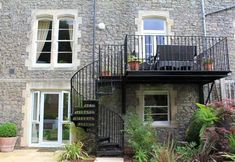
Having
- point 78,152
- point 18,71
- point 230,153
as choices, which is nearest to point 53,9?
point 18,71

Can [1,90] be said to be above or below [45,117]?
above

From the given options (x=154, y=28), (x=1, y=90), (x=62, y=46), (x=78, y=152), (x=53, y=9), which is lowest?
(x=78, y=152)

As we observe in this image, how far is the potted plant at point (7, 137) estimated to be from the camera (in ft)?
27.0

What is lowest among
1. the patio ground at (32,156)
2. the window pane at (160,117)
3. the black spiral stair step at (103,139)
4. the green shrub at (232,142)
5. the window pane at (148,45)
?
the patio ground at (32,156)

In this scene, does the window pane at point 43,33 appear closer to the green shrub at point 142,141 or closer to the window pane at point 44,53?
the window pane at point 44,53

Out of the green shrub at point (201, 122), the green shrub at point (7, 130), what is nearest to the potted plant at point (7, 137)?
the green shrub at point (7, 130)

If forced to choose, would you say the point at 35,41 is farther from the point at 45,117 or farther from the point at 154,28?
the point at 154,28

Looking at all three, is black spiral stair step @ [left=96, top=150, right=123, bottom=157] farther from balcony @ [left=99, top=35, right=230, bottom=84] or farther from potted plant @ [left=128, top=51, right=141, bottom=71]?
potted plant @ [left=128, top=51, right=141, bottom=71]

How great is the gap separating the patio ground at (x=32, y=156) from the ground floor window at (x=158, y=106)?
98.2 inches

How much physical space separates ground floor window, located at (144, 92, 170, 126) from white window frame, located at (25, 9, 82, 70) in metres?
2.74

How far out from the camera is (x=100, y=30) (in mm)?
9367

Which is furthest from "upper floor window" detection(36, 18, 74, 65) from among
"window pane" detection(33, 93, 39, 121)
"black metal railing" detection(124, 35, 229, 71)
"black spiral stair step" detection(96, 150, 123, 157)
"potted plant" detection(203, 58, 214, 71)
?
"potted plant" detection(203, 58, 214, 71)

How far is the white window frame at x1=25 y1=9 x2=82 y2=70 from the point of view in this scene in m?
9.12

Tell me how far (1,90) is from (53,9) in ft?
10.9
